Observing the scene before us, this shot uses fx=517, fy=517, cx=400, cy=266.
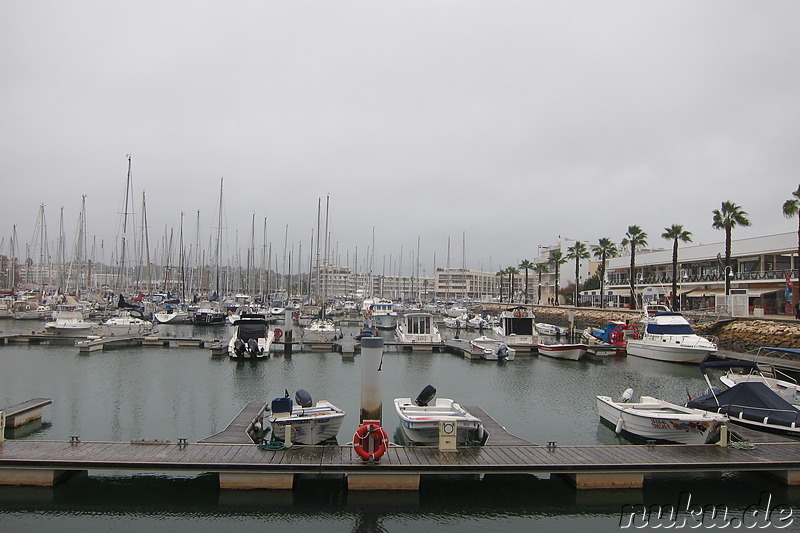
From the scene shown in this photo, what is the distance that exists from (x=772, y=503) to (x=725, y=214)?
43.6 m

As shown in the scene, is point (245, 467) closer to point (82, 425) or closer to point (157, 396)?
point (82, 425)

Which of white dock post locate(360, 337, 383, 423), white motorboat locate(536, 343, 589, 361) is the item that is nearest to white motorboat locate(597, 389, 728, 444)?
white dock post locate(360, 337, 383, 423)

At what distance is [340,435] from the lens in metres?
18.4

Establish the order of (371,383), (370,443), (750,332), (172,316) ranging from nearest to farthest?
(370,443)
(371,383)
(750,332)
(172,316)

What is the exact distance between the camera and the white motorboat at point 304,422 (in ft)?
51.0

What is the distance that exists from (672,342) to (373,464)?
3238 centimetres

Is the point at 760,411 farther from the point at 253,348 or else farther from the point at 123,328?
the point at 123,328

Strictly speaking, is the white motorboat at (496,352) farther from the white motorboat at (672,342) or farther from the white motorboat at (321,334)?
the white motorboat at (321,334)

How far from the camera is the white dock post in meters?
15.8

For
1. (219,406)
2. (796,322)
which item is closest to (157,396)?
(219,406)

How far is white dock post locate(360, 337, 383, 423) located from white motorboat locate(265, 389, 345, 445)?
3.33 feet

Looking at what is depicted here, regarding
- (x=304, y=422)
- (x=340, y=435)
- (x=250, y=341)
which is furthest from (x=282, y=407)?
(x=250, y=341)

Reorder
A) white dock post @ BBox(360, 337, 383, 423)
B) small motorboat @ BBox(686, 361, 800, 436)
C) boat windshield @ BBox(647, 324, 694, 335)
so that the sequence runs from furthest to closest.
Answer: boat windshield @ BBox(647, 324, 694, 335)
small motorboat @ BBox(686, 361, 800, 436)
white dock post @ BBox(360, 337, 383, 423)

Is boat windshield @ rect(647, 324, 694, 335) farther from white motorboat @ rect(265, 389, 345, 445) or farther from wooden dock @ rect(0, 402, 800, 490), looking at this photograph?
white motorboat @ rect(265, 389, 345, 445)
